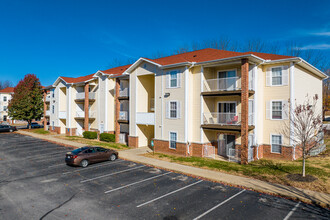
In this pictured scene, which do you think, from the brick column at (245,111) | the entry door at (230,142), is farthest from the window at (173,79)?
the entry door at (230,142)

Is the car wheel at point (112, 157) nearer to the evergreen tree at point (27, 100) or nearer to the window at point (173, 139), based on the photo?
the window at point (173, 139)

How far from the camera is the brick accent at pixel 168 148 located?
21.0 m

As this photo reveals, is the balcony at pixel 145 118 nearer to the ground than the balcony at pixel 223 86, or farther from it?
nearer to the ground

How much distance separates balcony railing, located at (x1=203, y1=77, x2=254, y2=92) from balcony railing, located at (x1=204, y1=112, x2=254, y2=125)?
218cm

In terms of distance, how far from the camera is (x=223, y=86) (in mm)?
20484

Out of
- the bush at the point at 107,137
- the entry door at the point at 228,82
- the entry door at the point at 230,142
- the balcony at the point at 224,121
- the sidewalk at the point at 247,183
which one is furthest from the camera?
→ the bush at the point at 107,137

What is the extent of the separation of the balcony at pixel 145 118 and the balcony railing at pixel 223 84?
6.43 meters

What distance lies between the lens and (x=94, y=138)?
104ft

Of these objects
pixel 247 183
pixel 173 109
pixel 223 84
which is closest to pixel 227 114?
pixel 223 84

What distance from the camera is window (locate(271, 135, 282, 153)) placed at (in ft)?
64.9

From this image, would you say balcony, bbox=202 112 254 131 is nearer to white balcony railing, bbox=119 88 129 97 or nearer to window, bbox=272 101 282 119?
window, bbox=272 101 282 119

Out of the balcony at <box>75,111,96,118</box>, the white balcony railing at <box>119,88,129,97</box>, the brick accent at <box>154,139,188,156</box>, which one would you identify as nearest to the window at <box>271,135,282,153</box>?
the brick accent at <box>154,139,188,156</box>

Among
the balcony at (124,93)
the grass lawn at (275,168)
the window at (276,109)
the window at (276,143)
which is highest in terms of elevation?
the balcony at (124,93)

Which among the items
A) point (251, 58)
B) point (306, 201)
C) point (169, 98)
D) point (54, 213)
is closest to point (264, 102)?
point (251, 58)
